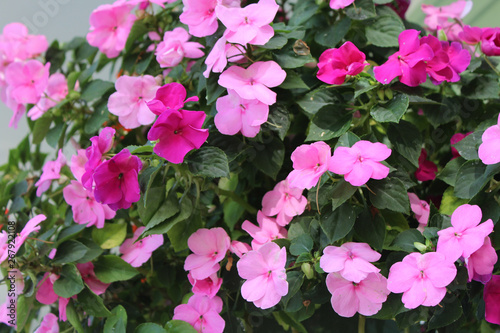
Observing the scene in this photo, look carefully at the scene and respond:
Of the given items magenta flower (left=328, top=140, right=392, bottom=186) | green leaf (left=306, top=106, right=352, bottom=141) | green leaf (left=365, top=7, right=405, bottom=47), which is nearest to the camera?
magenta flower (left=328, top=140, right=392, bottom=186)

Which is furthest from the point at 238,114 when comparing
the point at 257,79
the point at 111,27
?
the point at 111,27

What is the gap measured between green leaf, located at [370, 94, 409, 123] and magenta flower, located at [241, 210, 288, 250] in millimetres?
215

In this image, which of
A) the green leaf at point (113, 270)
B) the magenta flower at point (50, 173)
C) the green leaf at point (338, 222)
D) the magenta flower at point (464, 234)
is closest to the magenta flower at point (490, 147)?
the magenta flower at point (464, 234)

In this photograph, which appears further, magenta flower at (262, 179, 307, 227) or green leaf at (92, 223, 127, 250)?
green leaf at (92, 223, 127, 250)

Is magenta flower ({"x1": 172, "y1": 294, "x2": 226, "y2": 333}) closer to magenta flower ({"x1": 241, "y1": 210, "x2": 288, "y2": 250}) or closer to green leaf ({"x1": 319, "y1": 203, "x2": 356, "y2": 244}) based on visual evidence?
magenta flower ({"x1": 241, "y1": 210, "x2": 288, "y2": 250})

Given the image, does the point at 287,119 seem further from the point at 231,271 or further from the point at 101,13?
the point at 101,13

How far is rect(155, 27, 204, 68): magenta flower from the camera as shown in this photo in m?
0.84

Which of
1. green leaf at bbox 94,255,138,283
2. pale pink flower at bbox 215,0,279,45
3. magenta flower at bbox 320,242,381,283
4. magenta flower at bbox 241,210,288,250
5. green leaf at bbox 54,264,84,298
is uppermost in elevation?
pale pink flower at bbox 215,0,279,45

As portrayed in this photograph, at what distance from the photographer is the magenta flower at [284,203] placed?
78 centimetres

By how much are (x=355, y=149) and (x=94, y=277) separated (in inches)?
19.4

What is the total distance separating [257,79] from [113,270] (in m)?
0.38

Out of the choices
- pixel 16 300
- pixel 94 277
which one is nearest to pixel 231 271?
pixel 94 277

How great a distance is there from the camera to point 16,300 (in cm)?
86

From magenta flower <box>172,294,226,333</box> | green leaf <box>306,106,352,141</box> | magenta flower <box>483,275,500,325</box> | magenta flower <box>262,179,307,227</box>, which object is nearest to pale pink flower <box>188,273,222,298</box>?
magenta flower <box>172,294,226,333</box>
